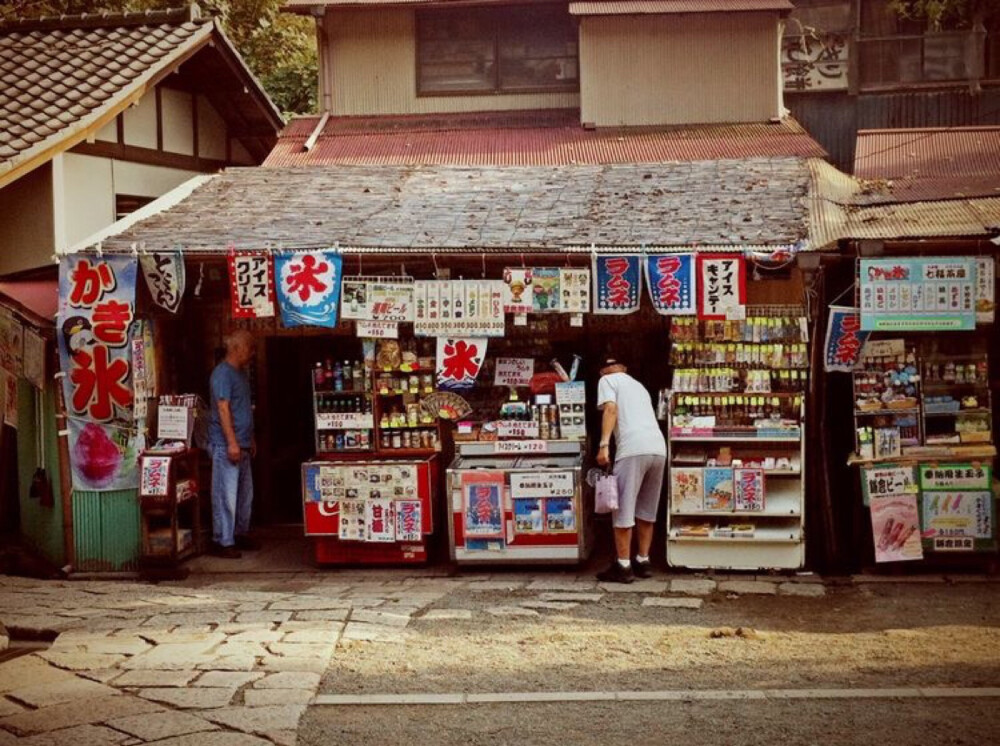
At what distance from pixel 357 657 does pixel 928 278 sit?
21.0 ft

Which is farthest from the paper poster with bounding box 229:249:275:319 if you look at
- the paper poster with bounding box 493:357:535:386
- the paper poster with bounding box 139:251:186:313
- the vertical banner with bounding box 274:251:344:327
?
the paper poster with bounding box 493:357:535:386

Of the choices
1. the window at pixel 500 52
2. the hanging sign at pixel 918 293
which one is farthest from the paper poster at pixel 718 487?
the window at pixel 500 52

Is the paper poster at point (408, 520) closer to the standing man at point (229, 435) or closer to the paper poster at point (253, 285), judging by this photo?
the standing man at point (229, 435)

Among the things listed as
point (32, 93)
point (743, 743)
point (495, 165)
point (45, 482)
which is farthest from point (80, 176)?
point (743, 743)

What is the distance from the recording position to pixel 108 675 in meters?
8.52

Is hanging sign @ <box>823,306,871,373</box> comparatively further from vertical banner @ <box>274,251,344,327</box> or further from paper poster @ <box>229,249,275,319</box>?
paper poster @ <box>229,249,275,319</box>

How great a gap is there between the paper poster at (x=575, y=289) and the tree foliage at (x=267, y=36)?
12078 millimetres

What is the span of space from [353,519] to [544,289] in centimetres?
308

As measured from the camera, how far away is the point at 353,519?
12633mm

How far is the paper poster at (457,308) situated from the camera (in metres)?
12.4

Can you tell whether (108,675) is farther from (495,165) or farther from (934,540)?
(495,165)

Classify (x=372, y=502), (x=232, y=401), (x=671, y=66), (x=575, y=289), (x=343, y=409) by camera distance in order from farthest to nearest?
(x=671, y=66)
(x=232, y=401)
(x=343, y=409)
(x=372, y=502)
(x=575, y=289)

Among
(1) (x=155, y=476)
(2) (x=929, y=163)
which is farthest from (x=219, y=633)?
(2) (x=929, y=163)

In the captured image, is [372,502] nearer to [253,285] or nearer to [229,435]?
[229,435]
